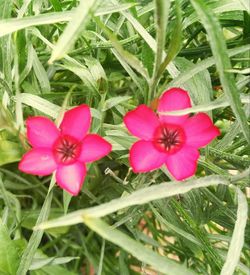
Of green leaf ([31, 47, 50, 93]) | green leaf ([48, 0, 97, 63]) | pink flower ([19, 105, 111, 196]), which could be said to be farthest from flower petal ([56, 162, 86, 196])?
green leaf ([31, 47, 50, 93])

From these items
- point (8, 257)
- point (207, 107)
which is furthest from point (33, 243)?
point (207, 107)

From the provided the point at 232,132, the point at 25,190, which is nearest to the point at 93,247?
the point at 25,190

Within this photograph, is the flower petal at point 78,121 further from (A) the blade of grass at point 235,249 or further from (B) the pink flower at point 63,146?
(A) the blade of grass at point 235,249

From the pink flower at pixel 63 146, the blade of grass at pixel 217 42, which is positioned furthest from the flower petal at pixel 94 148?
the blade of grass at pixel 217 42

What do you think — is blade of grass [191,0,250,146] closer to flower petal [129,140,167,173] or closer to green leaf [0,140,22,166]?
flower petal [129,140,167,173]

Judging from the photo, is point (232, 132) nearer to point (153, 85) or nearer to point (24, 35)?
point (153, 85)

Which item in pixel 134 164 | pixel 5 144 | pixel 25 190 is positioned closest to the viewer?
pixel 134 164
